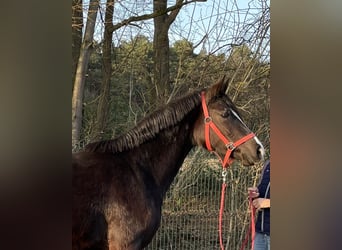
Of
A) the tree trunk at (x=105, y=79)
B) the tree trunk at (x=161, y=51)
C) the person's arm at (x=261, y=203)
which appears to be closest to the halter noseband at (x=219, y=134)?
the person's arm at (x=261, y=203)

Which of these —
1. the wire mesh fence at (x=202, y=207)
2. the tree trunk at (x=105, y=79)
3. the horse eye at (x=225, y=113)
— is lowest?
the wire mesh fence at (x=202, y=207)

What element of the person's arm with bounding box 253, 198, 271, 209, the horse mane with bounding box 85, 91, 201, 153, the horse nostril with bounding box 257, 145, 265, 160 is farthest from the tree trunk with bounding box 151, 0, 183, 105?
the person's arm with bounding box 253, 198, 271, 209

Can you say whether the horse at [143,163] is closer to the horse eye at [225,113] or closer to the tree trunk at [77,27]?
the horse eye at [225,113]

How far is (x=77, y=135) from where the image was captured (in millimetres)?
2613

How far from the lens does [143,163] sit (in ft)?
6.05

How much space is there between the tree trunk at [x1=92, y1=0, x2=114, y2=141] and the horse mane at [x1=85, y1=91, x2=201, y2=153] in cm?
85

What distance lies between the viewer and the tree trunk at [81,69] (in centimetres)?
264

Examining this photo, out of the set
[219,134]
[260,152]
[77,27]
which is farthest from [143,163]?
[77,27]

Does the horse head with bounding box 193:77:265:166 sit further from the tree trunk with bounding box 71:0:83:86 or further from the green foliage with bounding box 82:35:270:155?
the tree trunk with bounding box 71:0:83:86

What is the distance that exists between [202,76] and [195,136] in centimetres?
97

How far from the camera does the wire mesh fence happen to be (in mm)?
2852
